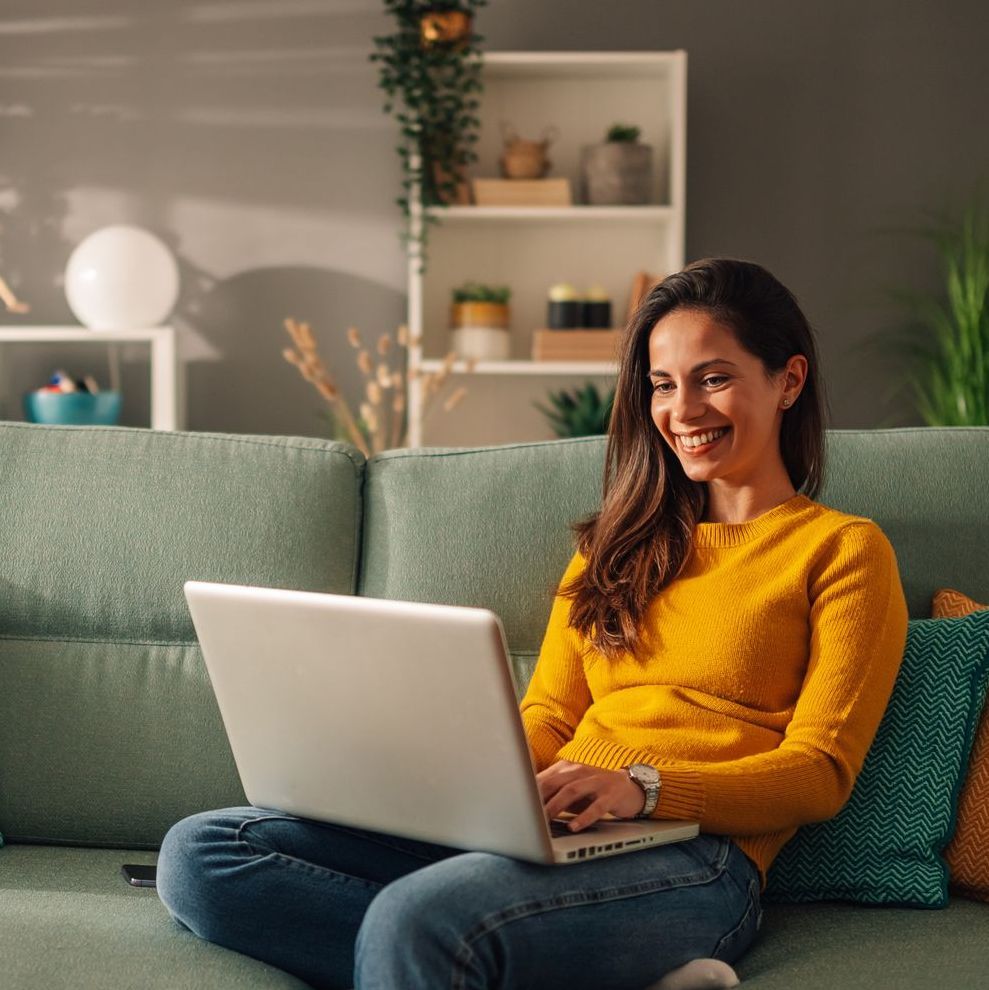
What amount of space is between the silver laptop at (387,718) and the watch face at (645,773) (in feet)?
0.15

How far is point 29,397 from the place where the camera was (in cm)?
368

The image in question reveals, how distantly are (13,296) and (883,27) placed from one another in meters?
2.55

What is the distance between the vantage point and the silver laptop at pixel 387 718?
3.88 ft

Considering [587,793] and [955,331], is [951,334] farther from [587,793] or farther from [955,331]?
[587,793]

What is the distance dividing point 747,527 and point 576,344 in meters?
2.04

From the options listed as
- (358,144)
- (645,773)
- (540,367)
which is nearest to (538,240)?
(540,367)

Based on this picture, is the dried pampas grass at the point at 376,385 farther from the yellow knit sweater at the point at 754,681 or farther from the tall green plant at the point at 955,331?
the yellow knit sweater at the point at 754,681

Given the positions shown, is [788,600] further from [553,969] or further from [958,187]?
[958,187]

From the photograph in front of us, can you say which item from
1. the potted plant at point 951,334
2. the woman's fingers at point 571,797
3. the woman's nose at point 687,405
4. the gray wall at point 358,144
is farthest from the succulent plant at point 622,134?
the woman's fingers at point 571,797

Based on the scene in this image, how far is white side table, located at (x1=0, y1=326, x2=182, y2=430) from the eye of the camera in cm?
358

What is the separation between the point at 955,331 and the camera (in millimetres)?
3828

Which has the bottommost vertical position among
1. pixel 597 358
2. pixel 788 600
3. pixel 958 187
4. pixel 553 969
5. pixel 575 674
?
pixel 553 969

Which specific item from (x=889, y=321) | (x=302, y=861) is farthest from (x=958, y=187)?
(x=302, y=861)

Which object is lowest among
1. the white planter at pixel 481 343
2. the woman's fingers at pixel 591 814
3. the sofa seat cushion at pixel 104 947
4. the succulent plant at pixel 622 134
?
the sofa seat cushion at pixel 104 947
